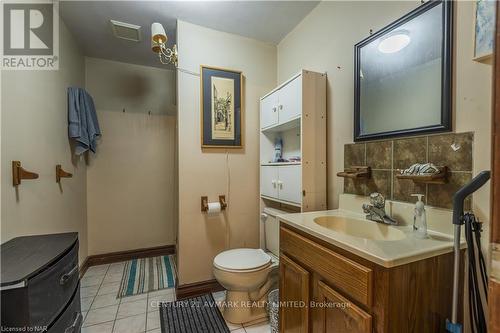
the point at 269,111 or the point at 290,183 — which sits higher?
the point at 269,111

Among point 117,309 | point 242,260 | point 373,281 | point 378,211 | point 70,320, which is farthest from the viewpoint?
point 117,309

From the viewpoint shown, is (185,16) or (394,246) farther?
(185,16)

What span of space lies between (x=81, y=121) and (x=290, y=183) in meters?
2.05

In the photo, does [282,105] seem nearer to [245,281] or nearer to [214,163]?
[214,163]

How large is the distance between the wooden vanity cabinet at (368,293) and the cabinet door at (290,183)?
53 centimetres

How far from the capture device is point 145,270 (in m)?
2.52

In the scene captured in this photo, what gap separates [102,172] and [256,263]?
2162mm

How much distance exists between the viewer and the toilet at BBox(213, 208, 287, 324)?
5.23 feet

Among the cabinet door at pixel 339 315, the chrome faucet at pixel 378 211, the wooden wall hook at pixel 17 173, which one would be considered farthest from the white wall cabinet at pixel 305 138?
the wooden wall hook at pixel 17 173

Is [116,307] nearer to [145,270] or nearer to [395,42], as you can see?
[145,270]

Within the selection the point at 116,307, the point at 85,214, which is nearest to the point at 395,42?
the point at 116,307

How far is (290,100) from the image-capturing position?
1730 mm

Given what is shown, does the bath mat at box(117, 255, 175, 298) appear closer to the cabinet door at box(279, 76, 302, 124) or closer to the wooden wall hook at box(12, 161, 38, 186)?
the wooden wall hook at box(12, 161, 38, 186)

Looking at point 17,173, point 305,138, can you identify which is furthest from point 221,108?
point 17,173
